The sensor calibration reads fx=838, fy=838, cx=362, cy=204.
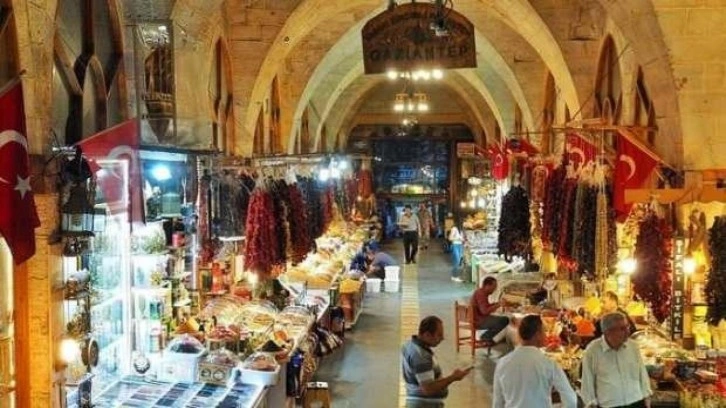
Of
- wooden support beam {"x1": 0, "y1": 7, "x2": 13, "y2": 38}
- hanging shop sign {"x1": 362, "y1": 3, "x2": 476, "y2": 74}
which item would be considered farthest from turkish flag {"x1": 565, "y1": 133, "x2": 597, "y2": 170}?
wooden support beam {"x1": 0, "y1": 7, "x2": 13, "y2": 38}

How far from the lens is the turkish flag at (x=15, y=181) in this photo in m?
4.41

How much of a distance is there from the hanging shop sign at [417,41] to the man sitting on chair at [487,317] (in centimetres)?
433

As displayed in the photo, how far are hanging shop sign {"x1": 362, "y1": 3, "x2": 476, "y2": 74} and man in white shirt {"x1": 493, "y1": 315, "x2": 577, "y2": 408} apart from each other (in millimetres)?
3274

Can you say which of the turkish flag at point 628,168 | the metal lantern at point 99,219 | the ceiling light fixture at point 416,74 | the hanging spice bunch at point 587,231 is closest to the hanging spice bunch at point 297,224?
the ceiling light fixture at point 416,74

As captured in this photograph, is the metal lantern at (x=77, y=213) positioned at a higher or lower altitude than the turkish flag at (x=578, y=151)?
lower

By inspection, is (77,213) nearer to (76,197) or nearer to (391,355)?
(76,197)

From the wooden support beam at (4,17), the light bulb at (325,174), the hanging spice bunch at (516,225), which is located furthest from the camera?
the light bulb at (325,174)

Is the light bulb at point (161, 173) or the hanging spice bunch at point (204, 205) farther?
the hanging spice bunch at point (204, 205)

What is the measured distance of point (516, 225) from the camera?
10898 mm

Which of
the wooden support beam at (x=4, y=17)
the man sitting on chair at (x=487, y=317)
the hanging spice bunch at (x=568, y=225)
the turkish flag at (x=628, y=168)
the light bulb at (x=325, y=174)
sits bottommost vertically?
the man sitting on chair at (x=487, y=317)

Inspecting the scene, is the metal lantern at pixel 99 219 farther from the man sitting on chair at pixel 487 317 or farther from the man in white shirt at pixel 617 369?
the man sitting on chair at pixel 487 317

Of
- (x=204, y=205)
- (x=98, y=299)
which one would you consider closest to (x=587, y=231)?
(x=204, y=205)

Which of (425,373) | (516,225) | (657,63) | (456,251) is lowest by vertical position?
(456,251)

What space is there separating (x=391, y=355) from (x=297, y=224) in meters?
2.77
